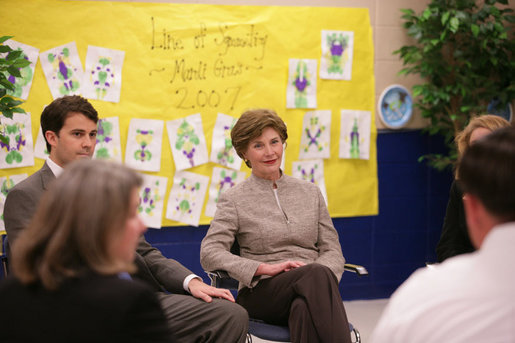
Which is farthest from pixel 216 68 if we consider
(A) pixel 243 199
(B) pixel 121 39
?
(A) pixel 243 199

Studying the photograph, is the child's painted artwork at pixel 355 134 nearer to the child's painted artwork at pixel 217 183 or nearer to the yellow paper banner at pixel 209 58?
the yellow paper banner at pixel 209 58

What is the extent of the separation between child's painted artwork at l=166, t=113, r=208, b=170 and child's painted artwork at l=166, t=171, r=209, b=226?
0.08 metres

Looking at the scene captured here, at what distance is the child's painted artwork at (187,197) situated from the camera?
380 centimetres

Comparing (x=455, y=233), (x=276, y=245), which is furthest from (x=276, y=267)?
(x=455, y=233)

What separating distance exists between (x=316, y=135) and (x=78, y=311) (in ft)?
10.1

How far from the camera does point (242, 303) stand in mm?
2607

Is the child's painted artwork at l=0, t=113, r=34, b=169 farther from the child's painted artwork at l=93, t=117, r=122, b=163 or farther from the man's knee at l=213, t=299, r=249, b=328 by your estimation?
the man's knee at l=213, t=299, r=249, b=328

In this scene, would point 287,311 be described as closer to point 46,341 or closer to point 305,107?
point 46,341

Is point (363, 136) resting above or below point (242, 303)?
above

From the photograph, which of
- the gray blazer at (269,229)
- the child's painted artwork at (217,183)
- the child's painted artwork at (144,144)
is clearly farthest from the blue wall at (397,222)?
the gray blazer at (269,229)

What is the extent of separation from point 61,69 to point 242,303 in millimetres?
1860

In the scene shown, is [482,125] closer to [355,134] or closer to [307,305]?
[307,305]

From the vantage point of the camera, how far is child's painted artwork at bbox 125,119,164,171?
3697mm

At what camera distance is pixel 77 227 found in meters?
1.19
